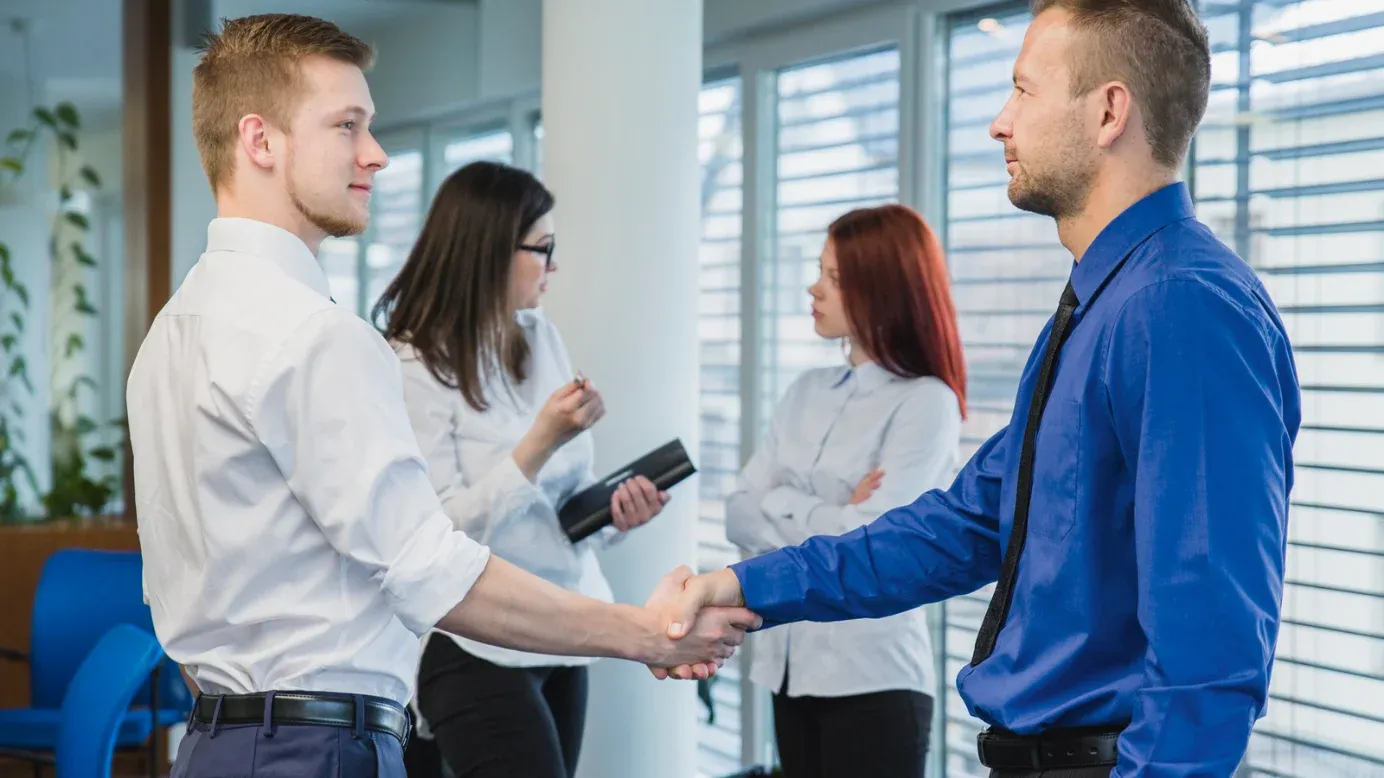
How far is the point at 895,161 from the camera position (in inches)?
157

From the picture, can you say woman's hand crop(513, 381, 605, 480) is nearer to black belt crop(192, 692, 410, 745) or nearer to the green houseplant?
black belt crop(192, 692, 410, 745)

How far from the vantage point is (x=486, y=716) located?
8.68 feet

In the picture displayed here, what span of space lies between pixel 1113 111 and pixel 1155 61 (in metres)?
0.07

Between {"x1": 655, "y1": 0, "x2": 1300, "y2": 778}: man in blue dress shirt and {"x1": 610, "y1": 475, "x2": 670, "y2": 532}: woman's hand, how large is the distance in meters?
1.21

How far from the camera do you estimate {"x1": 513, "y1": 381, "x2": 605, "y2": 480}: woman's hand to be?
2629 mm

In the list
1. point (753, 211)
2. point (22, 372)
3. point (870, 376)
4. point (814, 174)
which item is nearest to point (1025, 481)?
point (870, 376)

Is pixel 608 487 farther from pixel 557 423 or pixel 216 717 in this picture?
pixel 216 717

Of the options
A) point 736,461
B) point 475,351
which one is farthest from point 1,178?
point 475,351

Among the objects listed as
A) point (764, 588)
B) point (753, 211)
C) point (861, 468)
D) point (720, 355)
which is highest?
point (753, 211)

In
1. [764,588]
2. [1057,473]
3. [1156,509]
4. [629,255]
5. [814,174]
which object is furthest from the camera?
[814,174]

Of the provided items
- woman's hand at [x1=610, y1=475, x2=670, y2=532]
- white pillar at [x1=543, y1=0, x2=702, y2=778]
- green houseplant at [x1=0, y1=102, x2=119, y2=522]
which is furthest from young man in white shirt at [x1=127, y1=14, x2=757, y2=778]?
green houseplant at [x1=0, y1=102, x2=119, y2=522]

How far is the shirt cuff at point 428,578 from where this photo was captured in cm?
160

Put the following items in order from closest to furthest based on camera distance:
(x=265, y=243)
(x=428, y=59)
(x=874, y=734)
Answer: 1. (x=265, y=243)
2. (x=874, y=734)
3. (x=428, y=59)

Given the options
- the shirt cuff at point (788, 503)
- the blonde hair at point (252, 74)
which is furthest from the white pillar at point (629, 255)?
the blonde hair at point (252, 74)
